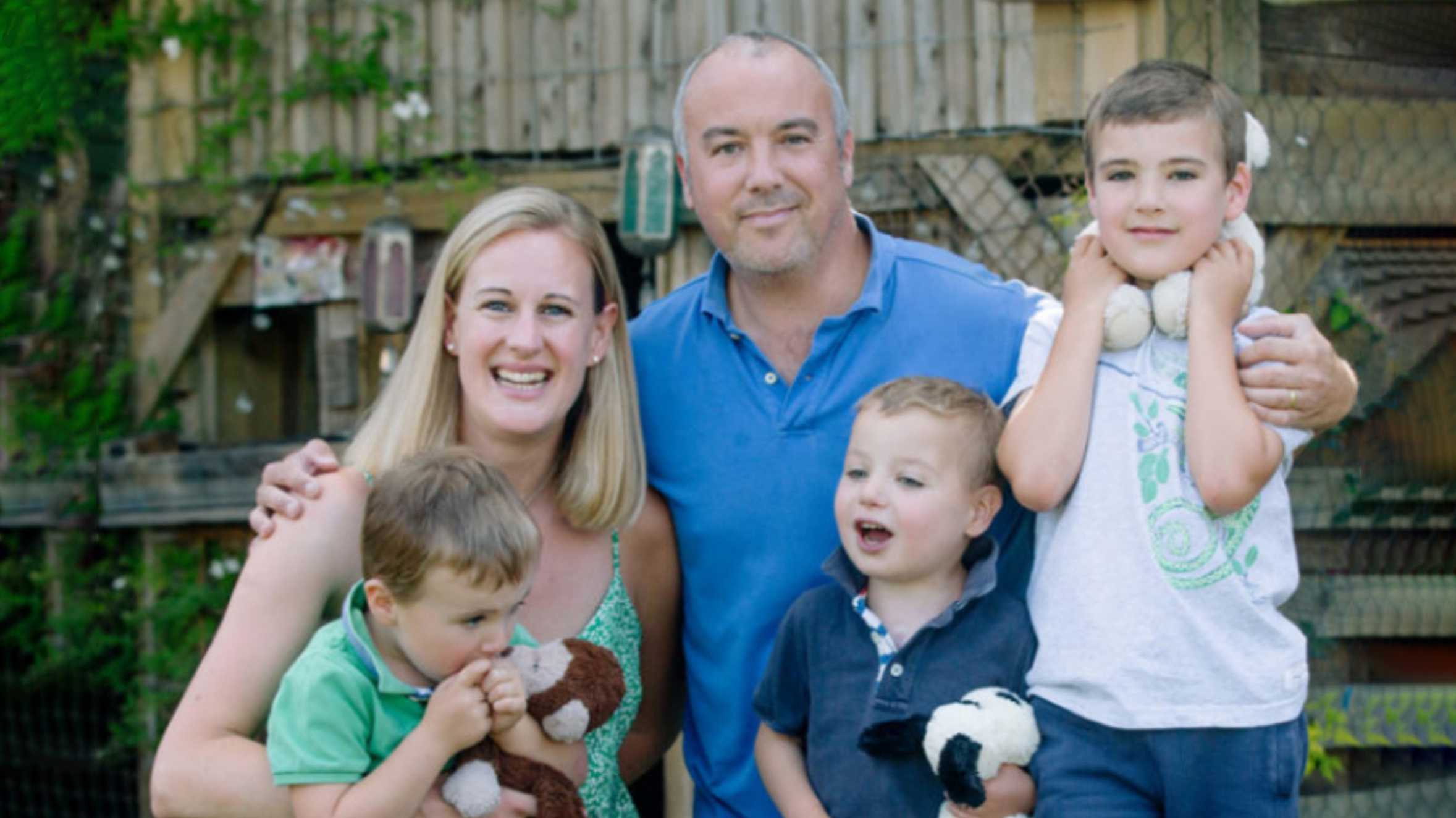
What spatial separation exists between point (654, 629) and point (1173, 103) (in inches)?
57.3

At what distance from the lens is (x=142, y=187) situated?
6.45 m

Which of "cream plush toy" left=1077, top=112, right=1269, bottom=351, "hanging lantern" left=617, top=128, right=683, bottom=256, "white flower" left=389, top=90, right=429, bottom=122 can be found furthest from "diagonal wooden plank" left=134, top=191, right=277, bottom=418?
"cream plush toy" left=1077, top=112, right=1269, bottom=351

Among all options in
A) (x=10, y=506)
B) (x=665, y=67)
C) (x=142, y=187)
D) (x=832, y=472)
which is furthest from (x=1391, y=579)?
(x=10, y=506)

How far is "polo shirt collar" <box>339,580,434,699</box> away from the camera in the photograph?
238 centimetres

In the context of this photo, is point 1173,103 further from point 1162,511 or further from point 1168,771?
point 1168,771

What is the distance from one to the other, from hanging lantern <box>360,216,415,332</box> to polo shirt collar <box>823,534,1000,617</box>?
3.33m

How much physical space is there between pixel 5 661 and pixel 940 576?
5414 millimetres

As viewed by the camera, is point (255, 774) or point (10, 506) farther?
point (10, 506)

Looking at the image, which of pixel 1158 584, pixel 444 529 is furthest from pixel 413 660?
pixel 1158 584

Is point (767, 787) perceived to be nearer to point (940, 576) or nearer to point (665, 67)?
point (940, 576)

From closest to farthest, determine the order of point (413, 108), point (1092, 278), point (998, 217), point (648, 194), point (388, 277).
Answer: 1. point (1092, 278)
2. point (998, 217)
3. point (648, 194)
4. point (388, 277)
5. point (413, 108)

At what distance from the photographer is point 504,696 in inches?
92.4

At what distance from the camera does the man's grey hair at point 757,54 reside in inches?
121

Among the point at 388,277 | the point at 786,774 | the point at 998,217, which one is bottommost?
the point at 786,774
